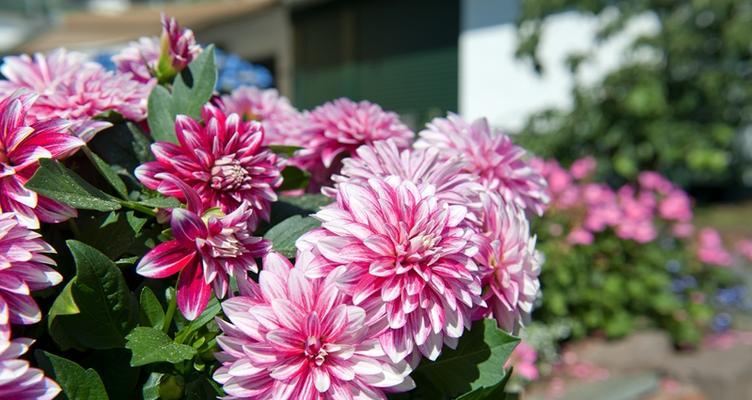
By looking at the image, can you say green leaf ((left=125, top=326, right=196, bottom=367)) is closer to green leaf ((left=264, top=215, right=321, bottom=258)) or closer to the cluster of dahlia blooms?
green leaf ((left=264, top=215, right=321, bottom=258))

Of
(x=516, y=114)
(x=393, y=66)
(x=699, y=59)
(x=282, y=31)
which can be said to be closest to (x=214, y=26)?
(x=282, y=31)

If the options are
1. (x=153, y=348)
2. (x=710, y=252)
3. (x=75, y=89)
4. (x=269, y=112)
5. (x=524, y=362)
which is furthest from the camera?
(x=710, y=252)

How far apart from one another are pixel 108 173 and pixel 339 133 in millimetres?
341

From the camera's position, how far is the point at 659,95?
19.1 ft

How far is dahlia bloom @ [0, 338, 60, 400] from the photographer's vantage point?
1.96 feet

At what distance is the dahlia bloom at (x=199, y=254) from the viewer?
2.41 ft

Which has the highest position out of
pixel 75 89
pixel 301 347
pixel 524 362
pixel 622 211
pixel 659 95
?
pixel 75 89

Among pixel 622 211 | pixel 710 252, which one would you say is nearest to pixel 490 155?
pixel 622 211

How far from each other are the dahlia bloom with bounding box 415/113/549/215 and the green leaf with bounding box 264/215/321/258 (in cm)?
24

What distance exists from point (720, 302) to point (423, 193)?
403 centimetres

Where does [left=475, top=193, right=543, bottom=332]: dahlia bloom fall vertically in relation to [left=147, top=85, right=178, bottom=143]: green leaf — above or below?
below

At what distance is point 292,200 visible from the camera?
963 millimetres

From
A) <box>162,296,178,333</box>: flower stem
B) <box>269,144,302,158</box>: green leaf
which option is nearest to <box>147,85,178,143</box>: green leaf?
<box>269,144,302,158</box>: green leaf

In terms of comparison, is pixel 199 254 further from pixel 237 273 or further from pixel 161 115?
pixel 161 115
